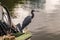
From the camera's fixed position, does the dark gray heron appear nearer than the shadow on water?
Yes

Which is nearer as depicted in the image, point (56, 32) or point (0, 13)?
point (0, 13)

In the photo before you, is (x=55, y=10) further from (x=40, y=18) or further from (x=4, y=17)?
(x=4, y=17)

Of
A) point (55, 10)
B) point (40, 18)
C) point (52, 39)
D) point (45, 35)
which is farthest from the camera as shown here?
point (55, 10)

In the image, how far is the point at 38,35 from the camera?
1870 centimetres

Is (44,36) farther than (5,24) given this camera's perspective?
Yes

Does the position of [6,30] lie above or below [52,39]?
above

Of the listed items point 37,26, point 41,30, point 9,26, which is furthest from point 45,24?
point 9,26

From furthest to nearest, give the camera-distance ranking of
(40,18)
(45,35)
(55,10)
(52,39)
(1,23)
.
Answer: (55,10) < (40,18) < (45,35) < (52,39) < (1,23)

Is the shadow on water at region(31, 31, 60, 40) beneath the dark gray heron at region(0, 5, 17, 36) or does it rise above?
beneath

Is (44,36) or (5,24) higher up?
(5,24)

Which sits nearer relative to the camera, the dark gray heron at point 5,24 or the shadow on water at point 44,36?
the dark gray heron at point 5,24

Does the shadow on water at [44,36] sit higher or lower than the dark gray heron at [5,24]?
lower

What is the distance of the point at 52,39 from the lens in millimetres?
17641

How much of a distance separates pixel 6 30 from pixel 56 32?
982 cm
